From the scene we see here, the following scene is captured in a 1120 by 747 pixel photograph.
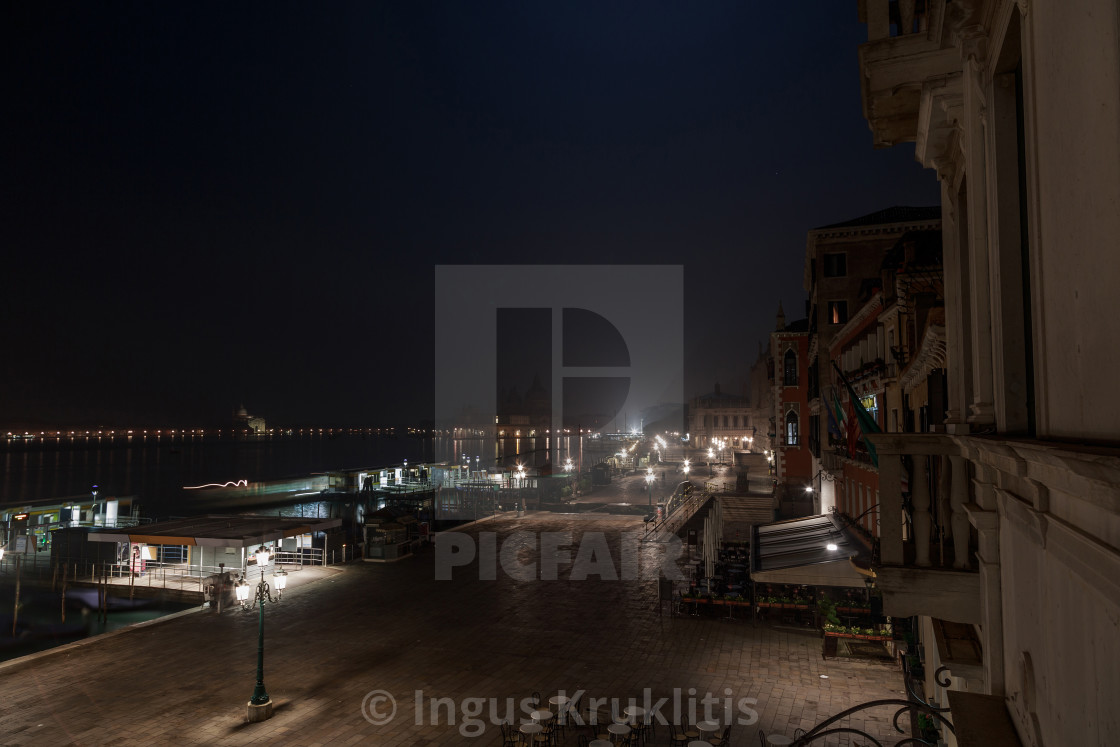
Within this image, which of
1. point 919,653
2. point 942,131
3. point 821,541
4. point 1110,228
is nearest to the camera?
point 1110,228

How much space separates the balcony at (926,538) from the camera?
5516mm

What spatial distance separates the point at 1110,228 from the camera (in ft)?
6.89

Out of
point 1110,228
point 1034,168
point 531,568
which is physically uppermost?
point 1034,168

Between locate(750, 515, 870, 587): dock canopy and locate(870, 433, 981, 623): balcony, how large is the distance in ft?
18.7

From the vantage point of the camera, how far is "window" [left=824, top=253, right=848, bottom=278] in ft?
105

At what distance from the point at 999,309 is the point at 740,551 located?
2519 cm

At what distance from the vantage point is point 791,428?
37.1 m

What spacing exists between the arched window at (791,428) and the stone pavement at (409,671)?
731 inches

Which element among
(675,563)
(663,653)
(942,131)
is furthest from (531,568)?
(942,131)

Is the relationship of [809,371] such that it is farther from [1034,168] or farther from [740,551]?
[1034,168]

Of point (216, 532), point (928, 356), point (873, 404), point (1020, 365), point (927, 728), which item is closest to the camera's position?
point (1020, 365)

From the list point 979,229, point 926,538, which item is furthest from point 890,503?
point 979,229

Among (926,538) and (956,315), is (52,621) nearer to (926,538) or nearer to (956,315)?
(926,538)

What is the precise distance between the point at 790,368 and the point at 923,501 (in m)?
33.5
